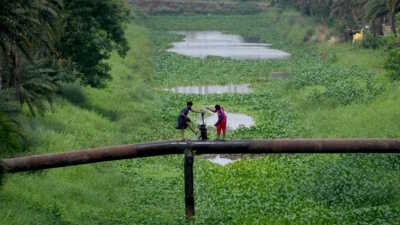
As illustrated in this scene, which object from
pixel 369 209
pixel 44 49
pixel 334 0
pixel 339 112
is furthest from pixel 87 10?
pixel 334 0

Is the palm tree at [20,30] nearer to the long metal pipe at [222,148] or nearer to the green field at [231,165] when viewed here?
the green field at [231,165]

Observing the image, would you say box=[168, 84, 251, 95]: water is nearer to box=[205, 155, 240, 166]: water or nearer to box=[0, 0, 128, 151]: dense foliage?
box=[0, 0, 128, 151]: dense foliage

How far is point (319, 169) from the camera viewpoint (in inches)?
1000

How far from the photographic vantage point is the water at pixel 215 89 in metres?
45.8

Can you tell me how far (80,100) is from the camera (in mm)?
35625

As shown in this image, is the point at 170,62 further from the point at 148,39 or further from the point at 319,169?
the point at 319,169

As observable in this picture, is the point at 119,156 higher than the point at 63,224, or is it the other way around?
the point at 119,156

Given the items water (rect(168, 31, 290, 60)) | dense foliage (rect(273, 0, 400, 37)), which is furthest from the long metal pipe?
water (rect(168, 31, 290, 60))

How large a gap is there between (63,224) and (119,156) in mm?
2161

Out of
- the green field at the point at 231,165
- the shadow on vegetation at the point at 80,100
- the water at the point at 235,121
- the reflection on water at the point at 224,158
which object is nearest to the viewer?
the green field at the point at 231,165

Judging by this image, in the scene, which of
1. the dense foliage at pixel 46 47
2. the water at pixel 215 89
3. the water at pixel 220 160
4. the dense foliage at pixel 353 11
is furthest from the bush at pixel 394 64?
the dense foliage at pixel 46 47

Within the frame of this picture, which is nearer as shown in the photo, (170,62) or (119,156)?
(119,156)

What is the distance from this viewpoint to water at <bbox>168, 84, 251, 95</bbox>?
4578cm

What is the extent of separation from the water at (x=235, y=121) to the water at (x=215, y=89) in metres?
7.19
